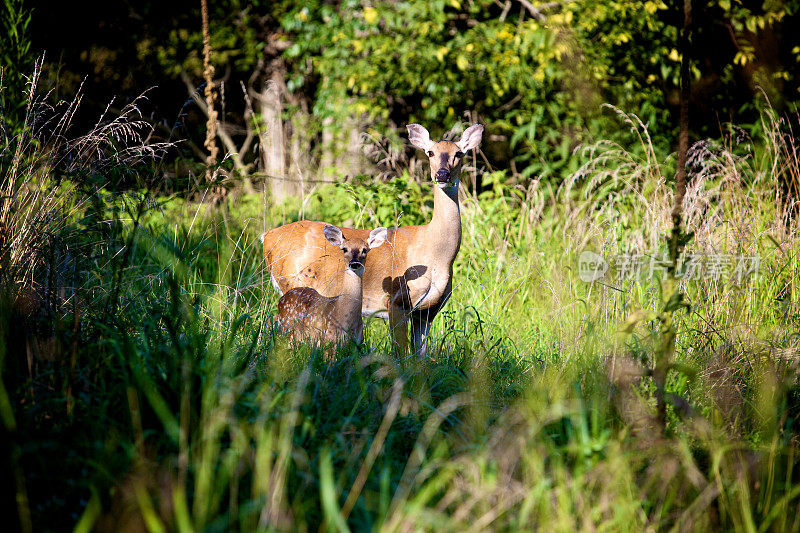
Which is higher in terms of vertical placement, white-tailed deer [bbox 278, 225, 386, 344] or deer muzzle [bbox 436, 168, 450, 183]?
deer muzzle [bbox 436, 168, 450, 183]

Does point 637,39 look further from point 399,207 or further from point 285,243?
point 285,243

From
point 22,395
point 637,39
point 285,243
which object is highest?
point 637,39

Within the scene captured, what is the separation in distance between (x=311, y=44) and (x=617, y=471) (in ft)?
22.9

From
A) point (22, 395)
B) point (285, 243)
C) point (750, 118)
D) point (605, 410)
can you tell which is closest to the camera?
point (22, 395)

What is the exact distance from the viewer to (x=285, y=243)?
477 centimetres

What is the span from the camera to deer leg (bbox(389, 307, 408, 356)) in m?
4.19

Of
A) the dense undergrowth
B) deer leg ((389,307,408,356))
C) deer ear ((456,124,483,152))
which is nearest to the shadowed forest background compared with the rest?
the dense undergrowth

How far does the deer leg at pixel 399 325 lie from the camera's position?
4188 mm

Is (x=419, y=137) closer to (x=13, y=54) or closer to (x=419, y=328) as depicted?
(x=419, y=328)

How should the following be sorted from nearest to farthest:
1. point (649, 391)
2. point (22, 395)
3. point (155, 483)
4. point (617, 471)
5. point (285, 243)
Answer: point (155, 483) → point (617, 471) → point (22, 395) → point (649, 391) → point (285, 243)

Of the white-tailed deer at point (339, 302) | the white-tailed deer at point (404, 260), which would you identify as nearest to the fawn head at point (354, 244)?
the white-tailed deer at point (339, 302)

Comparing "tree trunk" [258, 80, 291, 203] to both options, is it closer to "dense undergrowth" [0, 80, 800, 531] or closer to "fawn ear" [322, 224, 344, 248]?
"fawn ear" [322, 224, 344, 248]

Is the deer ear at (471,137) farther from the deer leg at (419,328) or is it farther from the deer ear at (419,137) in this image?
the deer leg at (419,328)

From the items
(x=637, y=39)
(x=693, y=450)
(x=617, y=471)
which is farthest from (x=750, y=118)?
(x=617, y=471)
